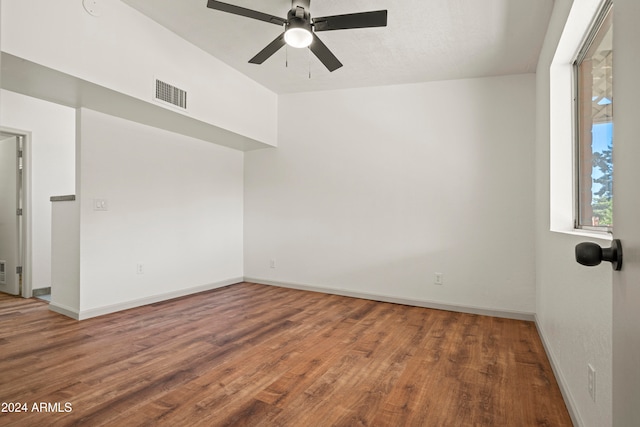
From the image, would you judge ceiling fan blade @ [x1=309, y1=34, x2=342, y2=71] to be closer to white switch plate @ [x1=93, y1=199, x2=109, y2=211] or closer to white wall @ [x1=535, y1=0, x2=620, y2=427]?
white wall @ [x1=535, y1=0, x2=620, y2=427]

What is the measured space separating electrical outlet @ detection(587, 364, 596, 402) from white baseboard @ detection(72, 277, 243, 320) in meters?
3.80

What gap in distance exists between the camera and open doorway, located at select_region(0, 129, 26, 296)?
4301 millimetres

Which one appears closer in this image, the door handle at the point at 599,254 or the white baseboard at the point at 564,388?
the door handle at the point at 599,254

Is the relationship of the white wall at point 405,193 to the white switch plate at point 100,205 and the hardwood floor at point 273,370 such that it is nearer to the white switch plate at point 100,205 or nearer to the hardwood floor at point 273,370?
the hardwood floor at point 273,370

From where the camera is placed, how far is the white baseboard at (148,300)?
3290 millimetres

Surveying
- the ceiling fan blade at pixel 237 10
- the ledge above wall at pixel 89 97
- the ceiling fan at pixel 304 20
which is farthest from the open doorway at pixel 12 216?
the ceiling fan at pixel 304 20

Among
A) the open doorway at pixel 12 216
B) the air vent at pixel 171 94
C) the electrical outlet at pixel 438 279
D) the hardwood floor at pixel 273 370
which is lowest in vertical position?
the hardwood floor at pixel 273 370

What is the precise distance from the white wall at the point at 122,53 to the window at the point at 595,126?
318cm

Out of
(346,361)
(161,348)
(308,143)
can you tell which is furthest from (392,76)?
(161,348)

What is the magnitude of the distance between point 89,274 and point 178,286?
1074mm

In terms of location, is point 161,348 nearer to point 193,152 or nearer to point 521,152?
point 193,152

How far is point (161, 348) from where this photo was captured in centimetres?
260

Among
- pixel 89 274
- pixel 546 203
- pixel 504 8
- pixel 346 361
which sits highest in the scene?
pixel 504 8

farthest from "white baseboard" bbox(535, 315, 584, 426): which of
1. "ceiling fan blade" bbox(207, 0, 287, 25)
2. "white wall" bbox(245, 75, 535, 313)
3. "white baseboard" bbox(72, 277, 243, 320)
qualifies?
"white baseboard" bbox(72, 277, 243, 320)
